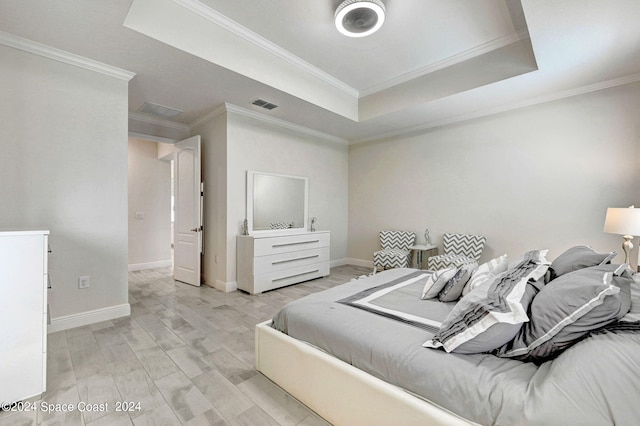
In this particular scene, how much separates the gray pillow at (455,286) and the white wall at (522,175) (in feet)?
7.97

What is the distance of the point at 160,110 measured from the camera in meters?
3.85

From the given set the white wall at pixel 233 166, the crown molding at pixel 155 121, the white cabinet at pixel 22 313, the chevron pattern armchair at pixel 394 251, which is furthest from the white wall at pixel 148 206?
the chevron pattern armchair at pixel 394 251

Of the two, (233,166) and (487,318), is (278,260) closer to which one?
(233,166)

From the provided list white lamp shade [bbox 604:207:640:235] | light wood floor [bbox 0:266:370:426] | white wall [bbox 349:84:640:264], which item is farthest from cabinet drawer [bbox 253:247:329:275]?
white lamp shade [bbox 604:207:640:235]

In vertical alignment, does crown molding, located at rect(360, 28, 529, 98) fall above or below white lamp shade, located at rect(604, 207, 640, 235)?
above

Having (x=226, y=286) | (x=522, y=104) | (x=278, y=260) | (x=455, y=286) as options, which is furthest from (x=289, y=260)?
(x=522, y=104)

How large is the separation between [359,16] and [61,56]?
270cm

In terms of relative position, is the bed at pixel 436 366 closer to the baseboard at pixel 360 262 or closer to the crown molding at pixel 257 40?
the crown molding at pixel 257 40

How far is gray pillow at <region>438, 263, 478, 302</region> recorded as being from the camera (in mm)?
1852

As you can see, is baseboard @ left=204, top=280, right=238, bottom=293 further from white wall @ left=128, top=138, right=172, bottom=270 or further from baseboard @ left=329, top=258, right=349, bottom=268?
white wall @ left=128, top=138, right=172, bottom=270

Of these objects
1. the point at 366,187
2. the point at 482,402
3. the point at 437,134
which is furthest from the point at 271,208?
the point at 482,402

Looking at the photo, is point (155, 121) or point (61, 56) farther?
point (155, 121)

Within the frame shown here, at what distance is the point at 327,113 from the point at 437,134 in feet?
6.05

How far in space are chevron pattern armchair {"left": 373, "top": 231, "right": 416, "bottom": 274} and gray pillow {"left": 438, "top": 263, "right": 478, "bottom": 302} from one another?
7.55ft
